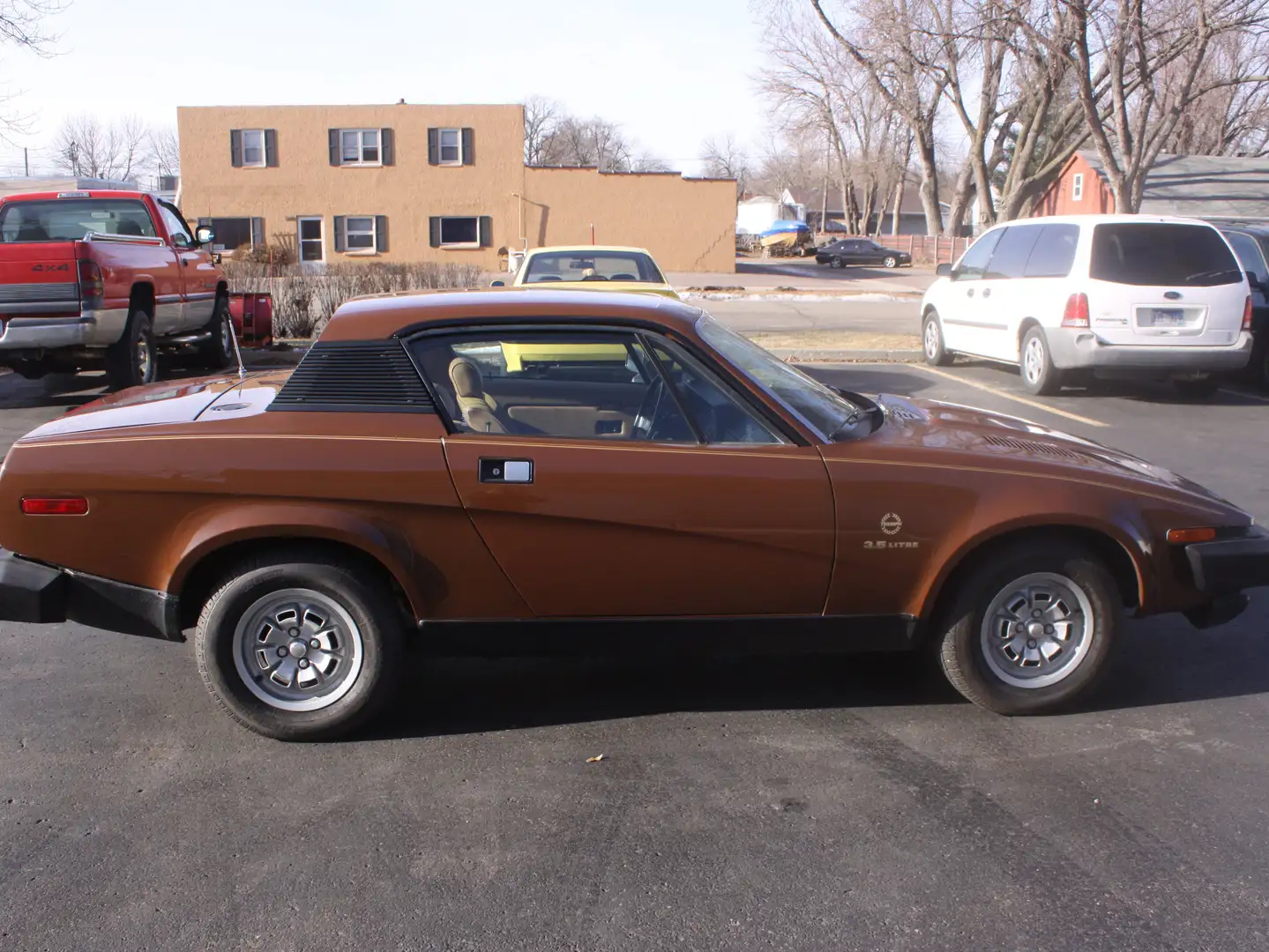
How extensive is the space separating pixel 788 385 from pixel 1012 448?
86 cm

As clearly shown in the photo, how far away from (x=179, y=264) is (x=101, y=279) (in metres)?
2.26

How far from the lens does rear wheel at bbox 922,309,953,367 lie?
555 inches

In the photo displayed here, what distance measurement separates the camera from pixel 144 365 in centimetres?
1159

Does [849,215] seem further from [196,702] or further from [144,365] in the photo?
[196,702]

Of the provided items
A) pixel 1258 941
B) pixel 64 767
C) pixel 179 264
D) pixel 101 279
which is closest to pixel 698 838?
pixel 1258 941

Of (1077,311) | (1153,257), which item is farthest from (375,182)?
(1153,257)

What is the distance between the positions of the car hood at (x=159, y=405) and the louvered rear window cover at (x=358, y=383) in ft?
1.02

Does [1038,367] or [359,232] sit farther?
[359,232]

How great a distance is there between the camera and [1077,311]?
1095 cm

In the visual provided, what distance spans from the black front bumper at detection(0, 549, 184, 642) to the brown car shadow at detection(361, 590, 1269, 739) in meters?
0.85

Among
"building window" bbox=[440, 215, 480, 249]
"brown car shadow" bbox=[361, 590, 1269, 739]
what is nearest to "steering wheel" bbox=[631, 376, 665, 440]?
"brown car shadow" bbox=[361, 590, 1269, 739]

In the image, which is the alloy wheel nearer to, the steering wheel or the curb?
the steering wheel

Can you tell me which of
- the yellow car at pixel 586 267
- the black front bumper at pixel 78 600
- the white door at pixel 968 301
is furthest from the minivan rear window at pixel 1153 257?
the black front bumper at pixel 78 600

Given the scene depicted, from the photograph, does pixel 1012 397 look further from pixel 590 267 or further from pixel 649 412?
pixel 649 412
